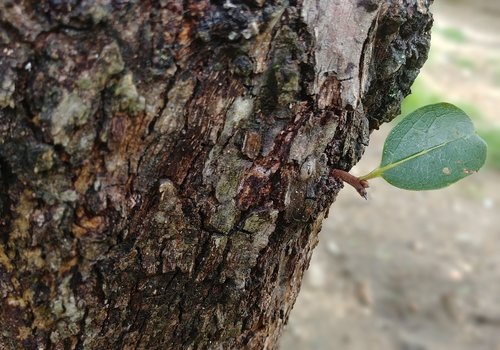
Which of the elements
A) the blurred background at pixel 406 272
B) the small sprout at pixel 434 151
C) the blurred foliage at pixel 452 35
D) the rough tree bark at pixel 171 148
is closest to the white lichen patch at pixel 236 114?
the rough tree bark at pixel 171 148

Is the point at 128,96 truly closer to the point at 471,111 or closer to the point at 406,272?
the point at 406,272

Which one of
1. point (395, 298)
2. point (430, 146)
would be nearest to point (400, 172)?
point (430, 146)

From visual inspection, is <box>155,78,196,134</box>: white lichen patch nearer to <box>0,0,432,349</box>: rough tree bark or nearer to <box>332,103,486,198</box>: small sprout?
<box>0,0,432,349</box>: rough tree bark

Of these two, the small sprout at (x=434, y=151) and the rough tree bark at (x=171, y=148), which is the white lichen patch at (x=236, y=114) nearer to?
the rough tree bark at (x=171, y=148)

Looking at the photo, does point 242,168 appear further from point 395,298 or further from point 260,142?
point 395,298

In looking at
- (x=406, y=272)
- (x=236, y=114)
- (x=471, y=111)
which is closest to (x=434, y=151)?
(x=236, y=114)

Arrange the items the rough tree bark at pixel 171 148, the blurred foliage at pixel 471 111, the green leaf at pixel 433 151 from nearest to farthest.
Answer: the rough tree bark at pixel 171 148 < the green leaf at pixel 433 151 < the blurred foliage at pixel 471 111

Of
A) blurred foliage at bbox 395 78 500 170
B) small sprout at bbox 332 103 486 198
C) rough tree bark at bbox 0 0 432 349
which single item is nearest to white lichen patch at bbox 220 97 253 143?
rough tree bark at bbox 0 0 432 349
